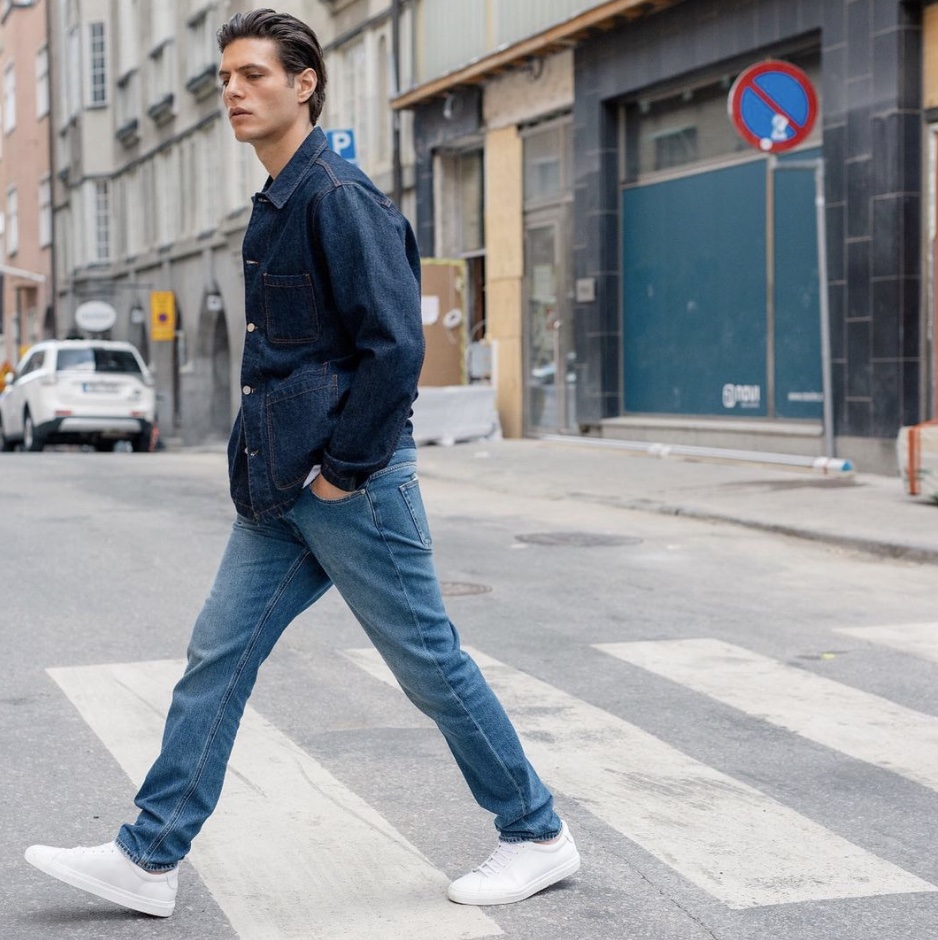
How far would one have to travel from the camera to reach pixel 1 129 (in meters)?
56.8

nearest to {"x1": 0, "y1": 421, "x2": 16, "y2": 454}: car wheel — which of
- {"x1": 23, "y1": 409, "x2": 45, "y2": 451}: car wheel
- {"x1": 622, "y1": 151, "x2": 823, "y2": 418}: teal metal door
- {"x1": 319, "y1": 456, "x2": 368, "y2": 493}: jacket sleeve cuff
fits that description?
{"x1": 23, "y1": 409, "x2": 45, "y2": 451}: car wheel

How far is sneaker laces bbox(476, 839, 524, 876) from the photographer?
3674 mm

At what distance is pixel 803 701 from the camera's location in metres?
5.82

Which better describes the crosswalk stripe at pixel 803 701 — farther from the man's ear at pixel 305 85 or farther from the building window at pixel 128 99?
the building window at pixel 128 99

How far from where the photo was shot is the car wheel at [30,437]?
2495cm

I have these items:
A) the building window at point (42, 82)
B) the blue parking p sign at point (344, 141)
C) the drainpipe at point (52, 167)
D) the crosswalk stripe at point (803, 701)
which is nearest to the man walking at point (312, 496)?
the crosswalk stripe at point (803, 701)

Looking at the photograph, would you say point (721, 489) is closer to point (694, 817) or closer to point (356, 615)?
point (694, 817)

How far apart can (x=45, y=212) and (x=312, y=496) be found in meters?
47.7

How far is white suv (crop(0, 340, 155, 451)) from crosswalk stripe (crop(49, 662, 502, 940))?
1971 cm

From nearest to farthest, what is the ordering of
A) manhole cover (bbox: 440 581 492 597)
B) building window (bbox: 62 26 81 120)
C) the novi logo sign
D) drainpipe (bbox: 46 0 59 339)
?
manhole cover (bbox: 440 581 492 597), the novi logo sign, building window (bbox: 62 26 81 120), drainpipe (bbox: 46 0 59 339)

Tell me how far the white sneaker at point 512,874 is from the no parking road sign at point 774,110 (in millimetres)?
10317

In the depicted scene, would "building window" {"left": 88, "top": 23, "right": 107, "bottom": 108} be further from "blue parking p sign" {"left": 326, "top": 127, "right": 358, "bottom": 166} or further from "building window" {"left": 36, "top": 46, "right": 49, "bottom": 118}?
"blue parking p sign" {"left": 326, "top": 127, "right": 358, "bottom": 166}

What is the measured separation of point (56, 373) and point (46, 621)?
17.7 m

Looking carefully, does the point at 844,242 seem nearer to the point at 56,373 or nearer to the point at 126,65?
the point at 56,373
